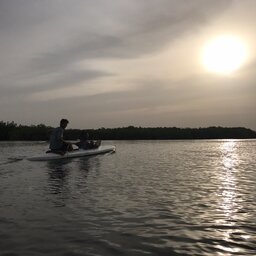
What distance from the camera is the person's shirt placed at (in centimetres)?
2459

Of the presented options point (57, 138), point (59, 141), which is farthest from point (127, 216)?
point (59, 141)

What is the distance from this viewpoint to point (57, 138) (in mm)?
25094

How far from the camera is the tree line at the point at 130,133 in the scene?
71.1m

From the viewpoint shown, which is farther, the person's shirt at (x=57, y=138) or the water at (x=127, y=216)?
the person's shirt at (x=57, y=138)

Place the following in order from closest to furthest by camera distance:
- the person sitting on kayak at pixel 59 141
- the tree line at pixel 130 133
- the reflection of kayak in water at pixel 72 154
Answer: the person sitting on kayak at pixel 59 141, the reflection of kayak in water at pixel 72 154, the tree line at pixel 130 133

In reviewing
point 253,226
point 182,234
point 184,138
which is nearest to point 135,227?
point 182,234

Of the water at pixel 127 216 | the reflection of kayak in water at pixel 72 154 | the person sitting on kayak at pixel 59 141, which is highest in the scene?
the person sitting on kayak at pixel 59 141

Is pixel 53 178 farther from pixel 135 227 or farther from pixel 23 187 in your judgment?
pixel 135 227

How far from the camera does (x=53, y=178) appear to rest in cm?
1728

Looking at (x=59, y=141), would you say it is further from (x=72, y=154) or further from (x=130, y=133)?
(x=130, y=133)

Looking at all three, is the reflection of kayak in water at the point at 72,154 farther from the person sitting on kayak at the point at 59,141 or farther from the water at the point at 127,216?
the water at the point at 127,216

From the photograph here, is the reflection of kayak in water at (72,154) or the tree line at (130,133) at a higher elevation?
the tree line at (130,133)

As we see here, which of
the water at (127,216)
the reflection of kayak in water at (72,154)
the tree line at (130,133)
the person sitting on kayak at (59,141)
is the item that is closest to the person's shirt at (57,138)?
the person sitting on kayak at (59,141)

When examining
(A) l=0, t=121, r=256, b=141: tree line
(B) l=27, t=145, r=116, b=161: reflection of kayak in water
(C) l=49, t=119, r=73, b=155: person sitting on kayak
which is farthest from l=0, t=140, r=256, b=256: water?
(A) l=0, t=121, r=256, b=141: tree line
